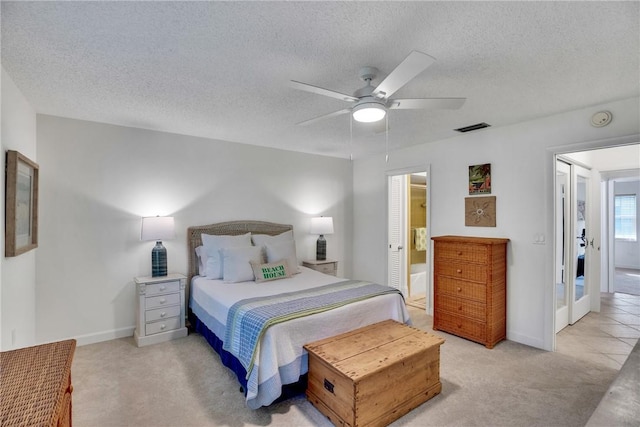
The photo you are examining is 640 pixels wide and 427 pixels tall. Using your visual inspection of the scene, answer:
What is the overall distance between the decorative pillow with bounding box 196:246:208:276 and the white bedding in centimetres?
12

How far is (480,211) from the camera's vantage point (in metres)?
3.64

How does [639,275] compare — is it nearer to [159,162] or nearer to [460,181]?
[460,181]

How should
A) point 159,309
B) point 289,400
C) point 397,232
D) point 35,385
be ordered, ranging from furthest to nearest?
point 397,232, point 159,309, point 289,400, point 35,385

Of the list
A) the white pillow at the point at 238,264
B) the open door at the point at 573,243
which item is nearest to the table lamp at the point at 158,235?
the white pillow at the point at 238,264

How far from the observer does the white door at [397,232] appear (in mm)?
4925

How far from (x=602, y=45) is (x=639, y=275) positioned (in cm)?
735

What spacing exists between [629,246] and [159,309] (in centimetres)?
988

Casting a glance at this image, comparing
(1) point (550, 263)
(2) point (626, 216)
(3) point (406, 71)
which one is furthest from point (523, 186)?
(2) point (626, 216)

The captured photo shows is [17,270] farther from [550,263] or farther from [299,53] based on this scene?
[550,263]

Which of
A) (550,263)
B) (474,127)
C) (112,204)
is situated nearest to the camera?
(550,263)

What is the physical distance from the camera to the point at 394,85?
185 centimetres

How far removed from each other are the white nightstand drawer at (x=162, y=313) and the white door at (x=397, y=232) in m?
3.15

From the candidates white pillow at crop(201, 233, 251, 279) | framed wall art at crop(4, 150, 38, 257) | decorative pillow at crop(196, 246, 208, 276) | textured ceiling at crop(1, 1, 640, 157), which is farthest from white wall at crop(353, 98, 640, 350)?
framed wall art at crop(4, 150, 38, 257)

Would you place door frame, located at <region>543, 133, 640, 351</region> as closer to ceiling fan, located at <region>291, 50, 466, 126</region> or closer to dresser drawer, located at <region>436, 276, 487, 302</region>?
dresser drawer, located at <region>436, 276, 487, 302</region>
